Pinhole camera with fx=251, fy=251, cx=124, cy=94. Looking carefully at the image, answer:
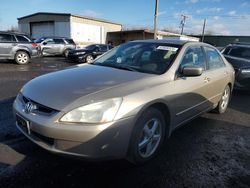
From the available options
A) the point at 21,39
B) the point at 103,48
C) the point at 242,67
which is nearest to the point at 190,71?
the point at 242,67

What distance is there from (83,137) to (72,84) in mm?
797

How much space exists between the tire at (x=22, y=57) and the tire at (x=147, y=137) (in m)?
12.2

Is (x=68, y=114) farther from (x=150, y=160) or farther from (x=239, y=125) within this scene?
(x=239, y=125)

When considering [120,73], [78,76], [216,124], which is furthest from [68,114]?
[216,124]

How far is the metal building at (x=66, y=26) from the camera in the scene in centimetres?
2953

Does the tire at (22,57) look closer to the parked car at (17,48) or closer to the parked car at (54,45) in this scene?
the parked car at (17,48)

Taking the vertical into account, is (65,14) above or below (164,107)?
above

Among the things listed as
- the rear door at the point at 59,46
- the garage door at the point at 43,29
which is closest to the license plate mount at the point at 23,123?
the rear door at the point at 59,46

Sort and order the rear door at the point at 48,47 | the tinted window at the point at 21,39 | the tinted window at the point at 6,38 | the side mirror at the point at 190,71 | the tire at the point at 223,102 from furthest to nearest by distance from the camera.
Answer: the rear door at the point at 48,47 < the tinted window at the point at 21,39 < the tinted window at the point at 6,38 < the tire at the point at 223,102 < the side mirror at the point at 190,71

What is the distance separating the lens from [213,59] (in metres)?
4.96

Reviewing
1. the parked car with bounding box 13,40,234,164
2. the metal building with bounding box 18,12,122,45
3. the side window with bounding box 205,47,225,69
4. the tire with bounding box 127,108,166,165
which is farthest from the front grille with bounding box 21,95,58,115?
the metal building with bounding box 18,12,122,45

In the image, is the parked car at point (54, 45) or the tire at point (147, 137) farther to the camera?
the parked car at point (54, 45)

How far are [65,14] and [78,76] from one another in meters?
27.9

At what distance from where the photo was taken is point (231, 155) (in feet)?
12.0
